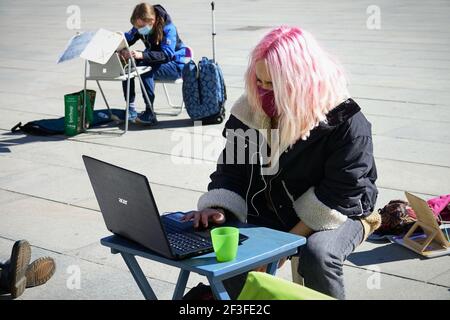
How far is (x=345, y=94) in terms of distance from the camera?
3922mm

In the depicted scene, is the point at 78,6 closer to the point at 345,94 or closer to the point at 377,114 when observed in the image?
the point at 377,114

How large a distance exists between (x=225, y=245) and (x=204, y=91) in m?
5.48

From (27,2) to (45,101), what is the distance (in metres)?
14.5

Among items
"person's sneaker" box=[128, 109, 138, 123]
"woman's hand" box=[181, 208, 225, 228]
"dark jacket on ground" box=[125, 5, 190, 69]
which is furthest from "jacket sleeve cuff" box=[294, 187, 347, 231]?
"person's sneaker" box=[128, 109, 138, 123]

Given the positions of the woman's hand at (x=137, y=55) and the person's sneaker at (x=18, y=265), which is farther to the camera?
the woman's hand at (x=137, y=55)

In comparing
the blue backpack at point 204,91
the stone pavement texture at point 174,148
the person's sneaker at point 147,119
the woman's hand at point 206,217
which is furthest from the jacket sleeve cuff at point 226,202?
the person's sneaker at point 147,119

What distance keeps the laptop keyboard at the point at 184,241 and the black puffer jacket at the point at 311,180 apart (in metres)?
0.37

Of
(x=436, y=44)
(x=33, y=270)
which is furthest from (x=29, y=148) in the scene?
(x=436, y=44)

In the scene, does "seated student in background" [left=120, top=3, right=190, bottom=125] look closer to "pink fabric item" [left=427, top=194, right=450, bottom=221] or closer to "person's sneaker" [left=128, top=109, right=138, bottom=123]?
"person's sneaker" [left=128, top=109, right=138, bottom=123]

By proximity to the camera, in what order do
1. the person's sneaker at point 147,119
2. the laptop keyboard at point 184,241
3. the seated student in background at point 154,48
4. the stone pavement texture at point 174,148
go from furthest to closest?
the person's sneaker at point 147,119, the seated student in background at point 154,48, the stone pavement texture at point 174,148, the laptop keyboard at point 184,241

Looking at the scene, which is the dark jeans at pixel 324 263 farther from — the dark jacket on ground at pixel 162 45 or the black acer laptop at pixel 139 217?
the dark jacket on ground at pixel 162 45

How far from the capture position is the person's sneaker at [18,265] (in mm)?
4531

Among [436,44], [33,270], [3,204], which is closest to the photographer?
[33,270]

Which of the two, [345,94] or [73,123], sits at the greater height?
[345,94]
